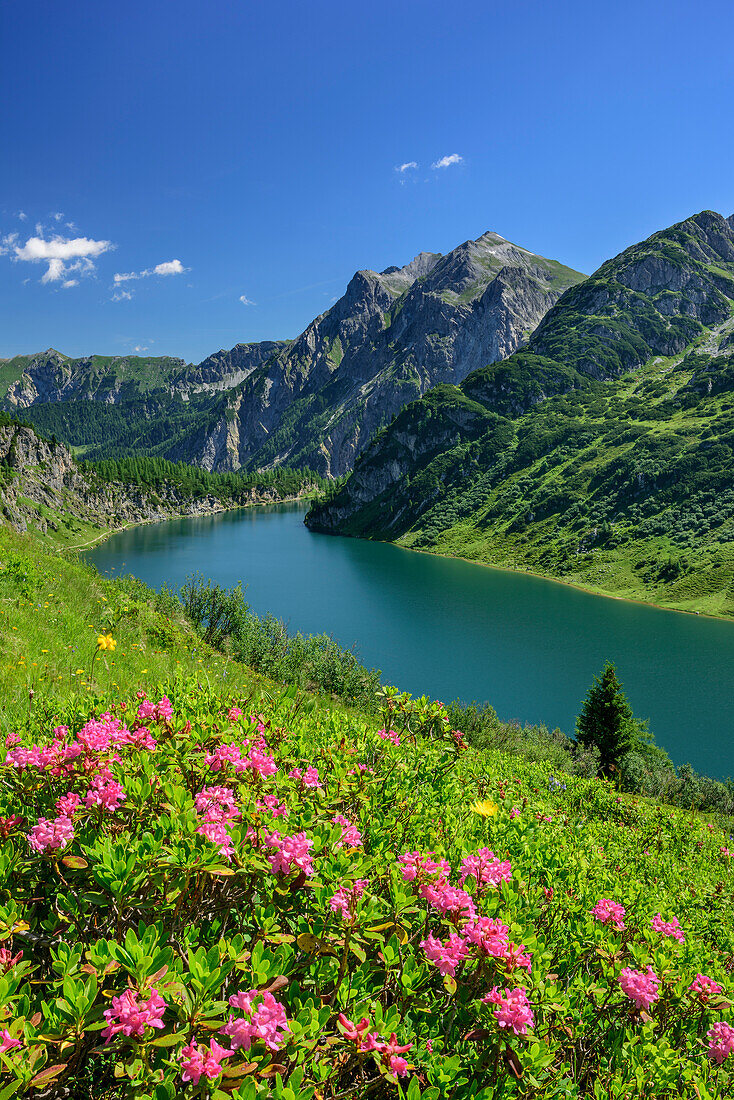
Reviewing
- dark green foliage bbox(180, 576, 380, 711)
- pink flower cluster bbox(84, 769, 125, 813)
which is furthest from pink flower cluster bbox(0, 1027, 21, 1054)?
dark green foliage bbox(180, 576, 380, 711)

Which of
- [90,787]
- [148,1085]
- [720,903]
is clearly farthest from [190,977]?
[720,903]

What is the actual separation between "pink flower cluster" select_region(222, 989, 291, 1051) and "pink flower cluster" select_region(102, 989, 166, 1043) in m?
0.25

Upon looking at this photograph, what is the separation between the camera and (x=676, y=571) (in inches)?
4094

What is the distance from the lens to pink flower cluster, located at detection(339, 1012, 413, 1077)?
206 cm

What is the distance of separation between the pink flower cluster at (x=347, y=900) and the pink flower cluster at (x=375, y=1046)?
0.42m

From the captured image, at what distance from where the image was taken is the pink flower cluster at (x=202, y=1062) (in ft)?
5.41

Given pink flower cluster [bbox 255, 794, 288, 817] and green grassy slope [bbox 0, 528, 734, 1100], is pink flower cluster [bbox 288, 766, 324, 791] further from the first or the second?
pink flower cluster [bbox 255, 794, 288, 817]

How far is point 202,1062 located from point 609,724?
4169cm

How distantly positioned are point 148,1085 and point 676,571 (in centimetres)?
12119

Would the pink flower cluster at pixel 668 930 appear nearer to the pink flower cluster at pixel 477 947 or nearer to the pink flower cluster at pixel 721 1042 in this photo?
the pink flower cluster at pixel 721 1042

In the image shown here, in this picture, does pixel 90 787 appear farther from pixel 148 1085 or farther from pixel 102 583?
pixel 102 583

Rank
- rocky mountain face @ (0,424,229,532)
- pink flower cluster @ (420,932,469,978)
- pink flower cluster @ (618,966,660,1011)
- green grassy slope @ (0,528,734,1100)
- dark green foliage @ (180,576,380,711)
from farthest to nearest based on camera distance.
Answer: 1. rocky mountain face @ (0,424,229,532)
2. dark green foliage @ (180,576,380,711)
3. pink flower cluster @ (618,966,660,1011)
4. pink flower cluster @ (420,932,469,978)
5. green grassy slope @ (0,528,734,1100)

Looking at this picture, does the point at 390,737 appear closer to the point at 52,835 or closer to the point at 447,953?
the point at 447,953

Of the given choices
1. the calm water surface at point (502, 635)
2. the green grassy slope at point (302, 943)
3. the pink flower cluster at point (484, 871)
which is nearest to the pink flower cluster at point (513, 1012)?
the green grassy slope at point (302, 943)
